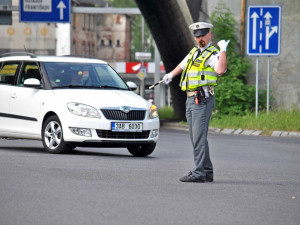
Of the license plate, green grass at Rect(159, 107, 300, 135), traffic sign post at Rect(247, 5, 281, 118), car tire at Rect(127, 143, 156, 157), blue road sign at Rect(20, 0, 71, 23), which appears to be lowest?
green grass at Rect(159, 107, 300, 135)

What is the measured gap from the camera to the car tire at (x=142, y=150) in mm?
14597

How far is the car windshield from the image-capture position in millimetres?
14741

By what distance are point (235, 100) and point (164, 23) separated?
3.77m

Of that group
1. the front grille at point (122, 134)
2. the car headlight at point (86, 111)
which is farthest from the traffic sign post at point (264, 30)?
the car headlight at point (86, 111)

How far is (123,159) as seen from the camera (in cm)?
1373

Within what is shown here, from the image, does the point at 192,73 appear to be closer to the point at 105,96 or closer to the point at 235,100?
the point at 105,96

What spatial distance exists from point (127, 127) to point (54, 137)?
3.83 ft

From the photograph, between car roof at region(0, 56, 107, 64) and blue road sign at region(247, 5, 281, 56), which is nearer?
car roof at region(0, 56, 107, 64)

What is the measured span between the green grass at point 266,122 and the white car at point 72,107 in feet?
31.7

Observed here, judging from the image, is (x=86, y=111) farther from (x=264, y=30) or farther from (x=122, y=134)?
(x=264, y=30)

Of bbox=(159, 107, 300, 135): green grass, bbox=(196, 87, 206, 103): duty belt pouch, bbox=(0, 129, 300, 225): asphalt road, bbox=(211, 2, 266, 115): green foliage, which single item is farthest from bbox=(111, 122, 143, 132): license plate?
bbox=(211, 2, 266, 115): green foliage

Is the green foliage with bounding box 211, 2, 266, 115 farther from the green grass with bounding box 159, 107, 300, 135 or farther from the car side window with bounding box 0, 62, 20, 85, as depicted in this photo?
the car side window with bounding box 0, 62, 20, 85

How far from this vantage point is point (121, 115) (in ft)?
45.4

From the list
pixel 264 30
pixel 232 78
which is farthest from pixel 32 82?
pixel 232 78
